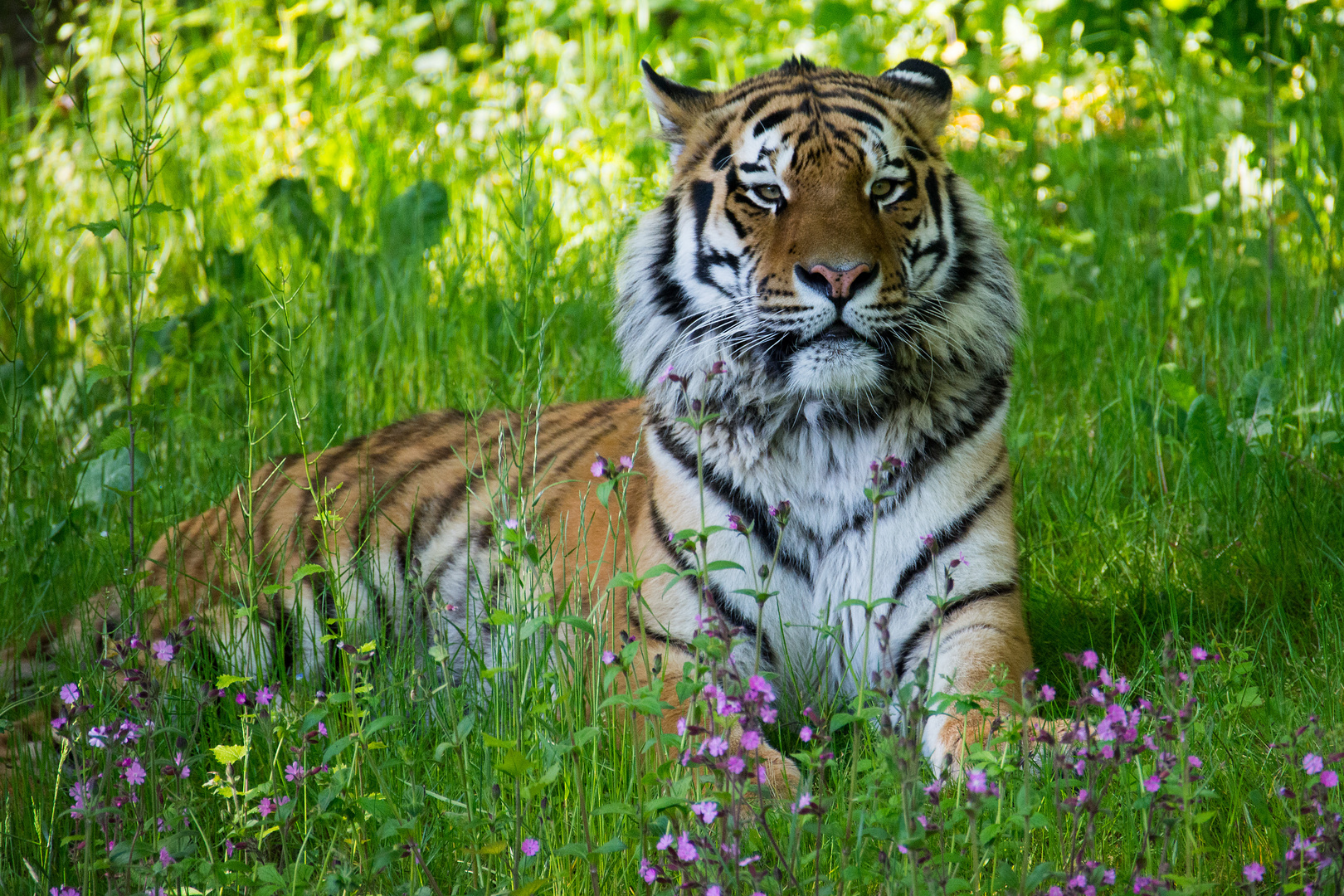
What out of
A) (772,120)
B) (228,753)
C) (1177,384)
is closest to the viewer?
(228,753)

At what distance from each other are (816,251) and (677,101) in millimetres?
681

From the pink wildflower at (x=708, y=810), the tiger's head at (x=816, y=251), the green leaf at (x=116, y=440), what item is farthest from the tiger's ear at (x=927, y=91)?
the pink wildflower at (x=708, y=810)

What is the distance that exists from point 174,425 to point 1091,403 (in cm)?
283

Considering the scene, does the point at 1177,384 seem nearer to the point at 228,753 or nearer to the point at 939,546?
the point at 939,546

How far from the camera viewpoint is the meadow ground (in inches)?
67.6

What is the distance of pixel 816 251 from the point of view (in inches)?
99.3

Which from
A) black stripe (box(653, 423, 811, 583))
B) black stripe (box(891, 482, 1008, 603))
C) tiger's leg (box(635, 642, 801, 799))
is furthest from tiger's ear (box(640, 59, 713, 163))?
tiger's leg (box(635, 642, 801, 799))

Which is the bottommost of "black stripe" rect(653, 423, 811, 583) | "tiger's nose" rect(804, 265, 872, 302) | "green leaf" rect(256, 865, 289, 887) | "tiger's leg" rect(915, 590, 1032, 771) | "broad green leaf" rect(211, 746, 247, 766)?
"tiger's leg" rect(915, 590, 1032, 771)

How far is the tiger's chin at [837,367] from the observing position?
2.56 m

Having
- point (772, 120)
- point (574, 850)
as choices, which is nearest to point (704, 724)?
point (574, 850)

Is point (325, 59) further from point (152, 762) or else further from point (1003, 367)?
point (152, 762)

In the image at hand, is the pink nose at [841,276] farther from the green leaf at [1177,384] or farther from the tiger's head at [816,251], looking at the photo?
the green leaf at [1177,384]

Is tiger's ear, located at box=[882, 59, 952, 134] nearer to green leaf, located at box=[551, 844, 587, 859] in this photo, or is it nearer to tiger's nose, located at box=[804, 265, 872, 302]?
tiger's nose, located at box=[804, 265, 872, 302]

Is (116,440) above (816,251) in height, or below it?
below
